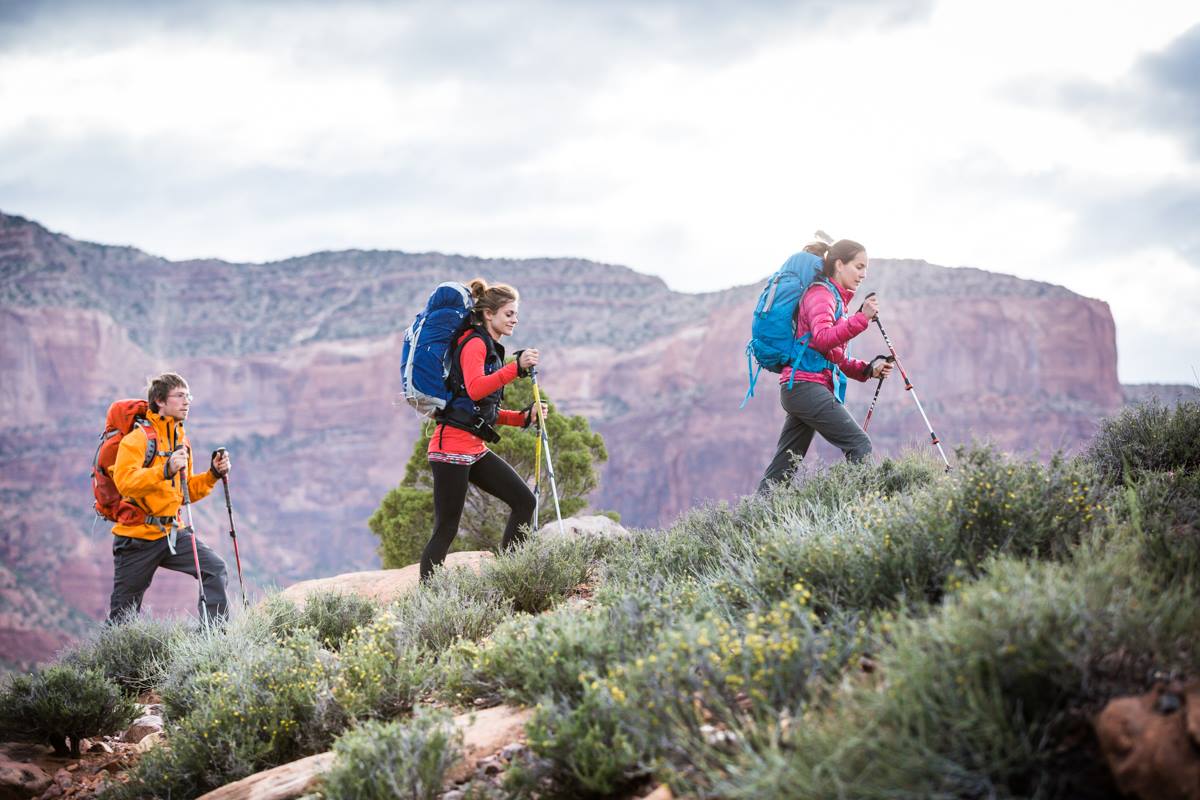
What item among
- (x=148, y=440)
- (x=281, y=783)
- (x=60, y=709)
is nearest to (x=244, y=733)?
(x=281, y=783)

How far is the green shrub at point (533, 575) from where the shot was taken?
5.80 metres

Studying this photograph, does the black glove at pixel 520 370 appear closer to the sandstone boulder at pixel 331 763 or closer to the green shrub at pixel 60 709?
A: the sandstone boulder at pixel 331 763

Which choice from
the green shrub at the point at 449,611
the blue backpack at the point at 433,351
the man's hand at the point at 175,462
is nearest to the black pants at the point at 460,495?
the green shrub at the point at 449,611

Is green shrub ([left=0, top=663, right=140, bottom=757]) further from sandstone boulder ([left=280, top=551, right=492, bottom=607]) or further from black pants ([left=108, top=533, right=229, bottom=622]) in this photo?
sandstone boulder ([left=280, top=551, right=492, bottom=607])

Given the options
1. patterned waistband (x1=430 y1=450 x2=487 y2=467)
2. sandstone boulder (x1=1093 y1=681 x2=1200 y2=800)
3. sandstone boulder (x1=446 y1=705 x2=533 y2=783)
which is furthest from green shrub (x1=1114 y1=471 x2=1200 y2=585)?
patterned waistband (x1=430 y1=450 x2=487 y2=467)

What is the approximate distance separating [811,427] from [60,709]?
536cm

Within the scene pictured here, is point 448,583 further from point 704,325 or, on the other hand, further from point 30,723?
point 704,325

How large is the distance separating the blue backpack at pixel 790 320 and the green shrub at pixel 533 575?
1.91m

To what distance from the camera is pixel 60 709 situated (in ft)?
16.9

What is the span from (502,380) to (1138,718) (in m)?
4.30

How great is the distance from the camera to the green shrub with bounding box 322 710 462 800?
307 cm

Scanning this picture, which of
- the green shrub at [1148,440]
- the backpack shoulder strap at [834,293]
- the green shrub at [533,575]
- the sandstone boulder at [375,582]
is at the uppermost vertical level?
the backpack shoulder strap at [834,293]

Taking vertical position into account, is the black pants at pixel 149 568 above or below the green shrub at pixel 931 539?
below

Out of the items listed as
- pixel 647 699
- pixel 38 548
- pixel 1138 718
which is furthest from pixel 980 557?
pixel 38 548
